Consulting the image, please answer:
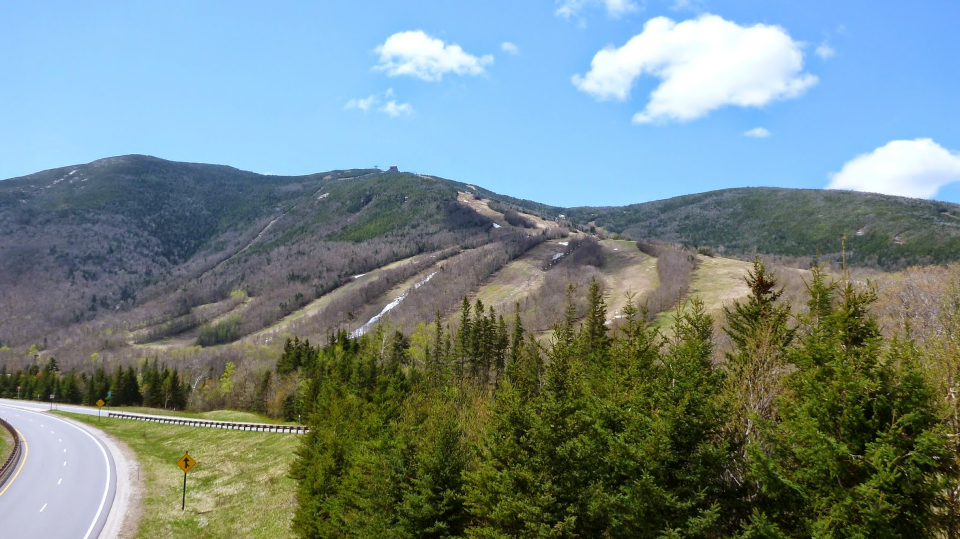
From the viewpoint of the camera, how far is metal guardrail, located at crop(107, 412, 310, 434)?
→ 64.5 metres

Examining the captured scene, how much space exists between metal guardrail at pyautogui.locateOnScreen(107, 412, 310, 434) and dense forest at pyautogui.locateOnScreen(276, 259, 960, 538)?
3107 centimetres

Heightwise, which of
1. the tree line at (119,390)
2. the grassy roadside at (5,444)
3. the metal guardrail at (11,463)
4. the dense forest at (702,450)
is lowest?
the tree line at (119,390)

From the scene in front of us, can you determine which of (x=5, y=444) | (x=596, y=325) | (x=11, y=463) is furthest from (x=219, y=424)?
(x=596, y=325)

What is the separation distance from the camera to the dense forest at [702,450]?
12.3 m

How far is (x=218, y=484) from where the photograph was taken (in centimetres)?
5034

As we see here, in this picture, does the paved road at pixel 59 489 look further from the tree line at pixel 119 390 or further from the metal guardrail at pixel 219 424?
the tree line at pixel 119 390

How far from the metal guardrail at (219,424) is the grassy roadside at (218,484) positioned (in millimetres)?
1529

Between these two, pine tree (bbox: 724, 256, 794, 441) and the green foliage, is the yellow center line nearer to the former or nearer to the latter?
pine tree (bbox: 724, 256, 794, 441)

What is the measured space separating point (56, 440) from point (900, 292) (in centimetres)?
12091

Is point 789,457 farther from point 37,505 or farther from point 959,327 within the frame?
point 37,505

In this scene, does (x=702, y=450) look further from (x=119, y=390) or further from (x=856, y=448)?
(x=119, y=390)

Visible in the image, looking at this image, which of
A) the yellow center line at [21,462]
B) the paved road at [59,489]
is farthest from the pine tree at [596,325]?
the yellow center line at [21,462]

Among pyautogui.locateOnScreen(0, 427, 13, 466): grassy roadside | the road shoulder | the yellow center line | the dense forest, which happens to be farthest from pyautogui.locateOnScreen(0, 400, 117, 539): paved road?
the dense forest

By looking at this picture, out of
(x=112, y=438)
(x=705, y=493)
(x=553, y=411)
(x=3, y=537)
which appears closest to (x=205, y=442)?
(x=112, y=438)
